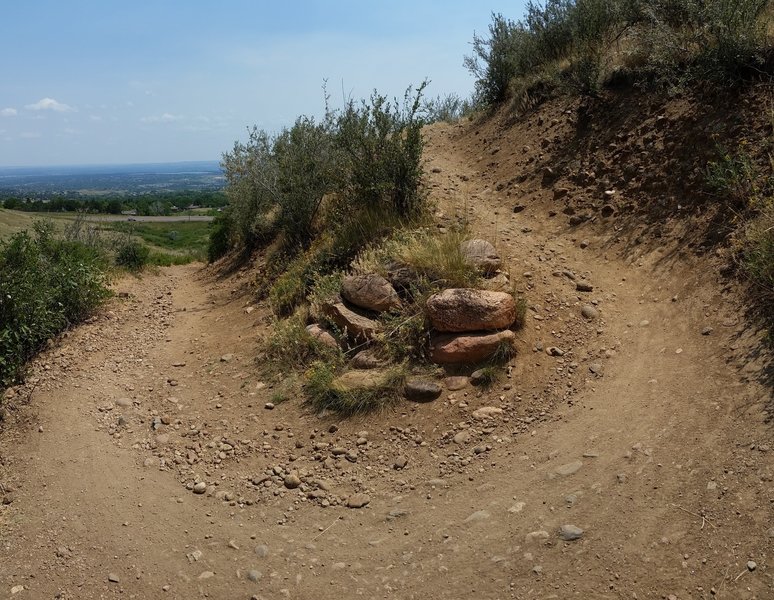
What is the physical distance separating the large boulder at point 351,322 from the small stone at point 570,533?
8.06 ft

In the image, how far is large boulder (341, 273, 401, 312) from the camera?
5.46 meters

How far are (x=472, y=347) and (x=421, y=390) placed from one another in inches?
21.5

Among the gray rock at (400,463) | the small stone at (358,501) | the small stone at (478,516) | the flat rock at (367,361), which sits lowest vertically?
the small stone at (358,501)

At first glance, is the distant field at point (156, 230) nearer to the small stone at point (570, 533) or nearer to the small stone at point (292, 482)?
the small stone at point (292, 482)

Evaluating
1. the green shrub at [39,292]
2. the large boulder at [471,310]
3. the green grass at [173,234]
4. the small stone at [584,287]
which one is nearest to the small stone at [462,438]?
the large boulder at [471,310]

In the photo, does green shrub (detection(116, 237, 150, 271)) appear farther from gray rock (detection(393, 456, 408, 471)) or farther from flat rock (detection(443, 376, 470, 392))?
gray rock (detection(393, 456, 408, 471))

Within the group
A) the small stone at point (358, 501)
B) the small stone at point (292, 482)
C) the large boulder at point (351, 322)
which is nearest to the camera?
the small stone at point (358, 501)

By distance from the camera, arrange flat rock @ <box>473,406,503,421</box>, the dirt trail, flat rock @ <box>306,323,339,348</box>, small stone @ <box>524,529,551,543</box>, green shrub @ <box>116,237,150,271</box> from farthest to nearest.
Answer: green shrub @ <box>116,237,150,271</box> → flat rock @ <box>306,323,339,348</box> → flat rock @ <box>473,406,503,421</box> → small stone @ <box>524,529,551,543</box> → the dirt trail

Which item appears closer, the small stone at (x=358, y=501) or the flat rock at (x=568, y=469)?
the flat rock at (x=568, y=469)

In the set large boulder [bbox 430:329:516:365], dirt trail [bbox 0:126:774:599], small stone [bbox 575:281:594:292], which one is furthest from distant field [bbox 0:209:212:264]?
small stone [bbox 575:281:594:292]

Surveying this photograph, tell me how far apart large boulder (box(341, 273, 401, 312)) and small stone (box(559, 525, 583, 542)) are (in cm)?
255

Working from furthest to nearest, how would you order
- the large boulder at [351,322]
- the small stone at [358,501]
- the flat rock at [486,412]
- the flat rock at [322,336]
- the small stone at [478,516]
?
the flat rock at [322,336] < the large boulder at [351,322] < the flat rock at [486,412] < the small stone at [358,501] < the small stone at [478,516]

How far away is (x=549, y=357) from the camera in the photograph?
15.9ft

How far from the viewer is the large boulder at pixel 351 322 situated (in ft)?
17.6
